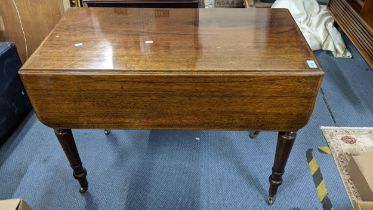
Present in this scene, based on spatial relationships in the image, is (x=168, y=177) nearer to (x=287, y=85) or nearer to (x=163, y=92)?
(x=163, y=92)

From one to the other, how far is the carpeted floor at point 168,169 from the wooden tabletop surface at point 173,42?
0.73m

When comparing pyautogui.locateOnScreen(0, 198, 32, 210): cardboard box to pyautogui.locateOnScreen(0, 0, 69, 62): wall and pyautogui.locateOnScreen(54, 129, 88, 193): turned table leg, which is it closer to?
pyautogui.locateOnScreen(54, 129, 88, 193): turned table leg

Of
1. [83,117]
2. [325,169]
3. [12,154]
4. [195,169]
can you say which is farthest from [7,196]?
[325,169]

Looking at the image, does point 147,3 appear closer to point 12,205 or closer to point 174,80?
point 174,80

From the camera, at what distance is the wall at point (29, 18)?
7.24ft

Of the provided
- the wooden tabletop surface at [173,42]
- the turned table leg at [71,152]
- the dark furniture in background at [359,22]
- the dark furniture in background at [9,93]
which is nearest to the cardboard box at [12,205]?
the turned table leg at [71,152]

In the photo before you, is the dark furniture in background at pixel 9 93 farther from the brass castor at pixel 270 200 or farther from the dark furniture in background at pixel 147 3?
the brass castor at pixel 270 200

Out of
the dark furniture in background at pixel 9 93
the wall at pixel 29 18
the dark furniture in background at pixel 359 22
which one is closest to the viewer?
the dark furniture in background at pixel 9 93

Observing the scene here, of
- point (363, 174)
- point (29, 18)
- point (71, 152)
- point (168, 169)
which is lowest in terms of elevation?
point (168, 169)

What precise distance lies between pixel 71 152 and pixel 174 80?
1.95 ft

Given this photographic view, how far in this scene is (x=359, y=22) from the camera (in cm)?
214

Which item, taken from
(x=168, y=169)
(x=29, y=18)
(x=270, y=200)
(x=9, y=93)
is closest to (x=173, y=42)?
(x=168, y=169)

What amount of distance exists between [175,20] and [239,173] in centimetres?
83

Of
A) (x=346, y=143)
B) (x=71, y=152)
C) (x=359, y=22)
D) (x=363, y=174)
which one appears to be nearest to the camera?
(x=71, y=152)
